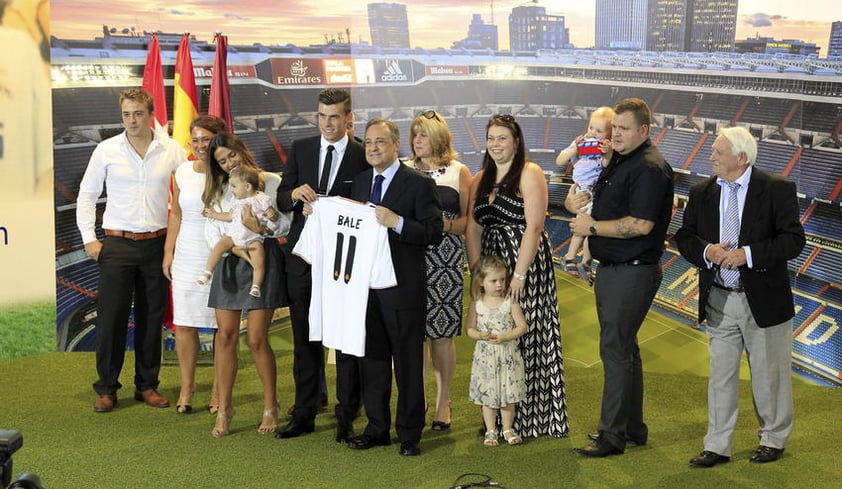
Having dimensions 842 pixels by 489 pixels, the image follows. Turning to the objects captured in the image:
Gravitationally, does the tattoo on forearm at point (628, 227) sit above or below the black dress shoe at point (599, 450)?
above

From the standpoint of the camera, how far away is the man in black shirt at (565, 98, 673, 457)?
4270mm

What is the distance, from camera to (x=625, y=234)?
14.1 ft

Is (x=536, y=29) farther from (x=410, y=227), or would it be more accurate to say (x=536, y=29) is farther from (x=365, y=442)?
(x=365, y=442)

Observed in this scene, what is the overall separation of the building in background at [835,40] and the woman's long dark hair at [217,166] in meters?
3.69

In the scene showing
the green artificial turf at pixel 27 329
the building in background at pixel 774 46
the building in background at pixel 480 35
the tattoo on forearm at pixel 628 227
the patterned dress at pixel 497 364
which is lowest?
the green artificial turf at pixel 27 329

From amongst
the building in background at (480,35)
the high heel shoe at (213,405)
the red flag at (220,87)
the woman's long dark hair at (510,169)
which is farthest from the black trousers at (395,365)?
the building in background at (480,35)

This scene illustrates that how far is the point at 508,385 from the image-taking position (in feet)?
15.5

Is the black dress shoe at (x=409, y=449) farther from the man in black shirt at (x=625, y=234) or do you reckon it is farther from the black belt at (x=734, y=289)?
the black belt at (x=734, y=289)

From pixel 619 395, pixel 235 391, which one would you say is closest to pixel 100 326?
pixel 235 391

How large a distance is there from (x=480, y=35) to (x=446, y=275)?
2.39m

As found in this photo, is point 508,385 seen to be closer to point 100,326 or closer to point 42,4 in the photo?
point 100,326

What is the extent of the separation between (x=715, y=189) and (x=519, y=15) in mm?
2555

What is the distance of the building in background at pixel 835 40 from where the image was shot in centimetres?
578

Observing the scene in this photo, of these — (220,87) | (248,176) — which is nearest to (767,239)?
(248,176)
